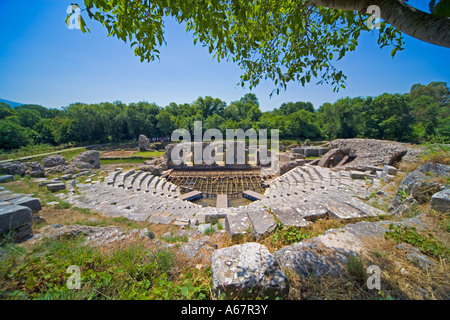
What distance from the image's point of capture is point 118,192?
906 cm

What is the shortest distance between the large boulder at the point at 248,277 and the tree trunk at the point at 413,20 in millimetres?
3188

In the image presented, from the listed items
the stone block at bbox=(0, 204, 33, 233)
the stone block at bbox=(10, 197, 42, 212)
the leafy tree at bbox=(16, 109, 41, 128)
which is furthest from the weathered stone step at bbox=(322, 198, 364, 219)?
the leafy tree at bbox=(16, 109, 41, 128)

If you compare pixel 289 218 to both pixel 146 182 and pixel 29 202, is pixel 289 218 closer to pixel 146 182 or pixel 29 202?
pixel 29 202

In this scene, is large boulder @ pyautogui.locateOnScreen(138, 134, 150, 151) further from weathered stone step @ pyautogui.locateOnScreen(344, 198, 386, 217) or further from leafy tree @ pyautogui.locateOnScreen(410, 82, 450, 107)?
leafy tree @ pyautogui.locateOnScreen(410, 82, 450, 107)

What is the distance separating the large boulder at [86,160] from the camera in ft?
46.2

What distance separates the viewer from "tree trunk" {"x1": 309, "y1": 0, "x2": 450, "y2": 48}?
5.67 feet

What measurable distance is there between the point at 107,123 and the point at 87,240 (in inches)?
1686

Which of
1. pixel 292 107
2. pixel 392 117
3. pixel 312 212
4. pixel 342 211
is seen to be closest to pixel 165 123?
pixel 312 212

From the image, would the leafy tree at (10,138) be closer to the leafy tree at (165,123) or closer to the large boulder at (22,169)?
the large boulder at (22,169)

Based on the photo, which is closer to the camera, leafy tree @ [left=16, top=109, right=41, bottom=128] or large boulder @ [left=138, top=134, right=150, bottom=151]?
large boulder @ [left=138, top=134, right=150, bottom=151]

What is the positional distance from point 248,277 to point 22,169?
15819 mm

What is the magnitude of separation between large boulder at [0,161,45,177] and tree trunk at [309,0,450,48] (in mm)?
16340

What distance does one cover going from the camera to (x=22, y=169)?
10.0 metres
